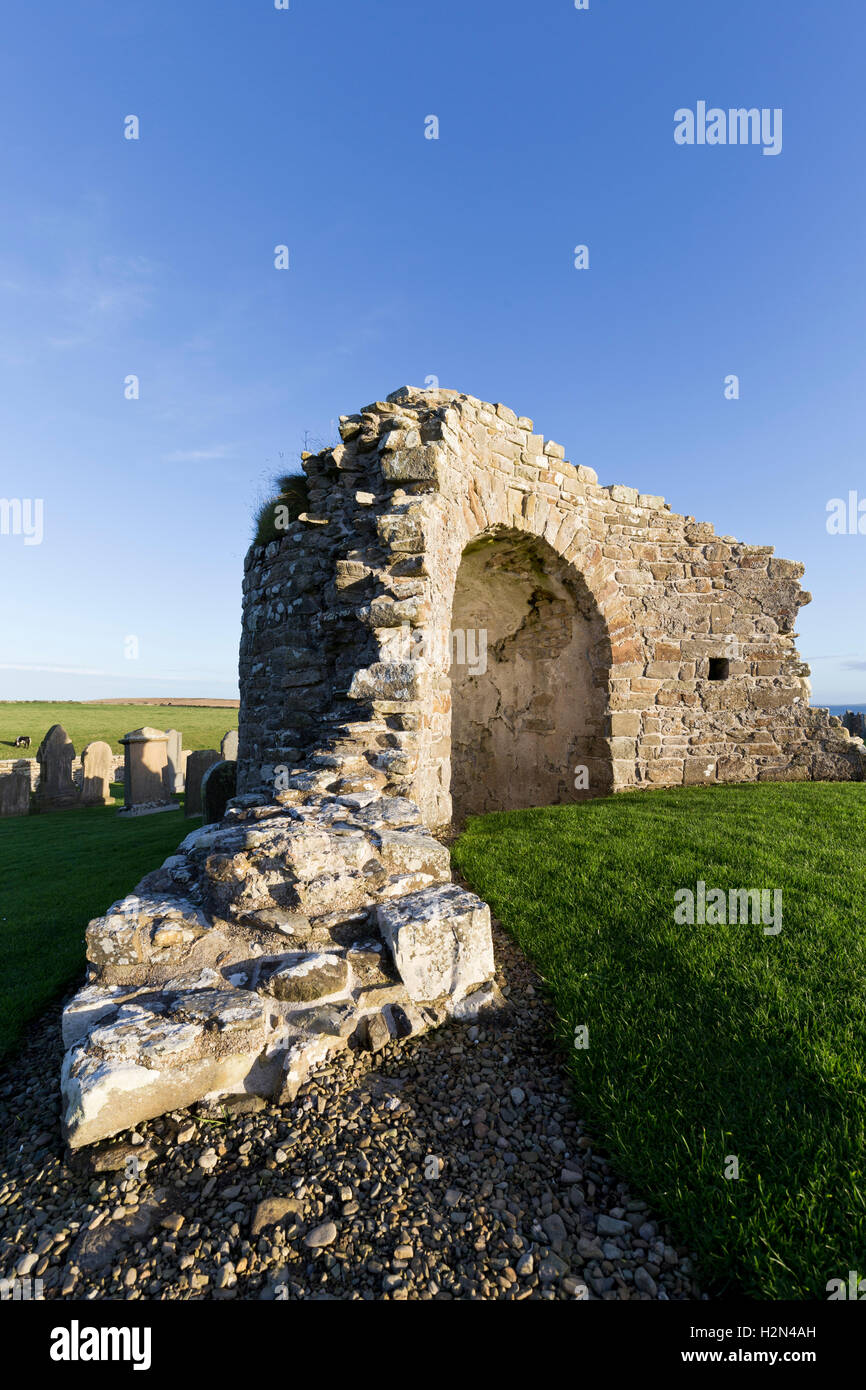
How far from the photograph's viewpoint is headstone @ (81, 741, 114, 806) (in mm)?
14547

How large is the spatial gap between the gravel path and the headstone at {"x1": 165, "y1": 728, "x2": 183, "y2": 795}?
1251 cm

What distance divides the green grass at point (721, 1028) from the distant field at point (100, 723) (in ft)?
64.2

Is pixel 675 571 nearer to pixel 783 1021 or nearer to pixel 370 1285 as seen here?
pixel 783 1021

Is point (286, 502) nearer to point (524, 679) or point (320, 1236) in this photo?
point (524, 679)

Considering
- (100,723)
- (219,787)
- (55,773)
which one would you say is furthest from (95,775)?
(100,723)

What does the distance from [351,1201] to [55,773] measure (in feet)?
49.7

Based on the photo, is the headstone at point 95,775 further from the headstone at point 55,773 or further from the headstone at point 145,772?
the headstone at point 145,772

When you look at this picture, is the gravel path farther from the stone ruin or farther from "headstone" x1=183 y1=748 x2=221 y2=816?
"headstone" x1=183 y1=748 x2=221 y2=816

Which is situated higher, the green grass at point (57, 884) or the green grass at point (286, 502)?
the green grass at point (286, 502)

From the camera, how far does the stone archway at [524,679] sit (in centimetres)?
812

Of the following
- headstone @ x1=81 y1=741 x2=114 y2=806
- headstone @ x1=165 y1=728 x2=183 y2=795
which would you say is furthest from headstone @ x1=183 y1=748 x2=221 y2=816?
headstone @ x1=81 y1=741 x2=114 y2=806

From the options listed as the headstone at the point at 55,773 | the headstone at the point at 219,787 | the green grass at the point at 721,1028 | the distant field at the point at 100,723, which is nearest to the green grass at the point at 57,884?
the headstone at the point at 219,787

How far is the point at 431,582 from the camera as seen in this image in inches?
221
